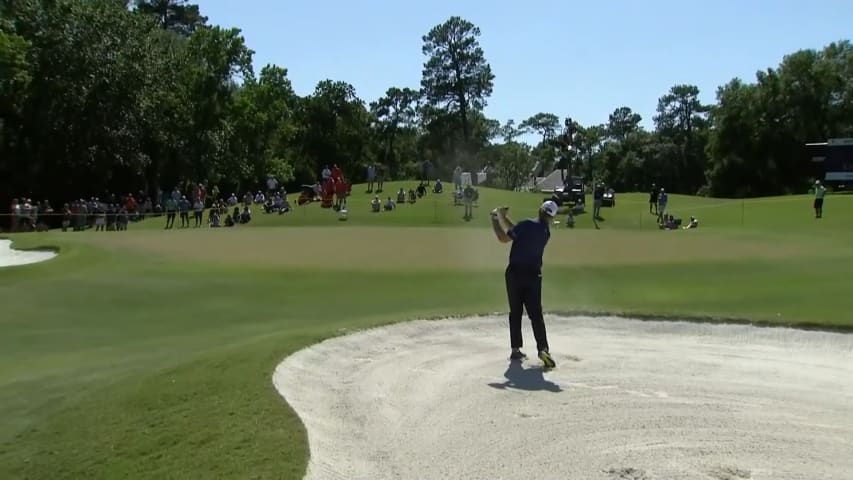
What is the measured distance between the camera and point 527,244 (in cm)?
1135

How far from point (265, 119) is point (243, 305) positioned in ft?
189

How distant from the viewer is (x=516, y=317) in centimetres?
1148

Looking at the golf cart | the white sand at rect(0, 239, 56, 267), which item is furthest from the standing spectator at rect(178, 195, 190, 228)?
the golf cart

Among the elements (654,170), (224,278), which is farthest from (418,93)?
(224,278)

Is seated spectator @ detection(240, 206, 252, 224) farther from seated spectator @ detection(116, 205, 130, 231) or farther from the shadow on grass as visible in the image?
the shadow on grass

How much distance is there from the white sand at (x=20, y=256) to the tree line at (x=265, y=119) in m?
27.5

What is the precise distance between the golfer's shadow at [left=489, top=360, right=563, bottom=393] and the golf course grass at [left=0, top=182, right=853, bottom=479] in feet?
9.57

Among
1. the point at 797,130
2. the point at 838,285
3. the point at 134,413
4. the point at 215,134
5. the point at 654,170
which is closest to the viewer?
the point at 134,413

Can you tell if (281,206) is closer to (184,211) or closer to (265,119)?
(184,211)

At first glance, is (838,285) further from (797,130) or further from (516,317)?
(797,130)

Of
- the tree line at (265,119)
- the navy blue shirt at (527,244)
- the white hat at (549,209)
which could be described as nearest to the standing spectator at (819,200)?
the tree line at (265,119)

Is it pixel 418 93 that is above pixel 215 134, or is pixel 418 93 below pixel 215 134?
above

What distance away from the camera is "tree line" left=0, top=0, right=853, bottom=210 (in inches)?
2260

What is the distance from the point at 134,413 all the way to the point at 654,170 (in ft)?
397
